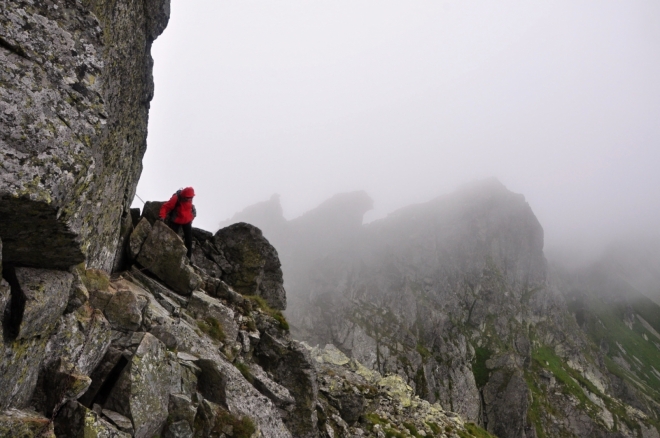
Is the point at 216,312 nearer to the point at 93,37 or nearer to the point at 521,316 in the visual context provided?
the point at 93,37

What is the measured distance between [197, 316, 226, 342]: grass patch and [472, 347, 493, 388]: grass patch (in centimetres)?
16020

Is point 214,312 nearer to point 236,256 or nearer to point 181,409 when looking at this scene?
point 181,409

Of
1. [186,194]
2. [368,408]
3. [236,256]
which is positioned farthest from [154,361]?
[368,408]

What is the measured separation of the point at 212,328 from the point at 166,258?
3973 mm

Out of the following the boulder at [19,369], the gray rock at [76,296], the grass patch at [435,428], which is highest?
the gray rock at [76,296]

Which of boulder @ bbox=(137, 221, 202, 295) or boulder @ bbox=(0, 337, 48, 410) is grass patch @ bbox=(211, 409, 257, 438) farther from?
boulder @ bbox=(137, 221, 202, 295)

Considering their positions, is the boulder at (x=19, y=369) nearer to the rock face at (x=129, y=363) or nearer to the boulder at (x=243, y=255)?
the rock face at (x=129, y=363)

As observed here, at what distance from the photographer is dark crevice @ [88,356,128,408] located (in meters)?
8.43

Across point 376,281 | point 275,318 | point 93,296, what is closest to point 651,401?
point 376,281

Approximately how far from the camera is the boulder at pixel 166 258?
53.5ft

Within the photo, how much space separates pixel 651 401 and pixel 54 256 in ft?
843

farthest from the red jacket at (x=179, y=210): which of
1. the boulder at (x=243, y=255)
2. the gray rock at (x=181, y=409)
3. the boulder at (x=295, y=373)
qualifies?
the gray rock at (x=181, y=409)

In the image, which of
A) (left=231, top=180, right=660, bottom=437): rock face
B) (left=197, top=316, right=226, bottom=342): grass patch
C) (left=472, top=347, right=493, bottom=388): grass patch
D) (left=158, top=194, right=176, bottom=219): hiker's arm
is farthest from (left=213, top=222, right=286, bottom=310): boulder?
(left=472, top=347, right=493, bottom=388): grass patch

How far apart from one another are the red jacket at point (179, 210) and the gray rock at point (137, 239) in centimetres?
177
